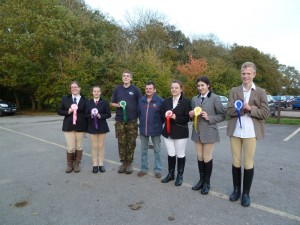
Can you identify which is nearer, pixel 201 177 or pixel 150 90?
pixel 201 177

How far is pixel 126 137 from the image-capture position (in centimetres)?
529

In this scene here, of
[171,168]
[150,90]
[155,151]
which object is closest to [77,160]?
[155,151]

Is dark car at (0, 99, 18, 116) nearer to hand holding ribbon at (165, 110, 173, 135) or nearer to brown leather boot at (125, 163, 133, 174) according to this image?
brown leather boot at (125, 163, 133, 174)

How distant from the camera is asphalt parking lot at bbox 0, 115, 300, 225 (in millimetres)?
3498

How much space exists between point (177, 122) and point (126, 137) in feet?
4.02

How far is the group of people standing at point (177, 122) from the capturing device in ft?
12.6

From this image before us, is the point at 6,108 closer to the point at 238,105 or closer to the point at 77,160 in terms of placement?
the point at 77,160

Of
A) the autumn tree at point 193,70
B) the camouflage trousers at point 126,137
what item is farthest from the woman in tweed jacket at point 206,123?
the autumn tree at point 193,70

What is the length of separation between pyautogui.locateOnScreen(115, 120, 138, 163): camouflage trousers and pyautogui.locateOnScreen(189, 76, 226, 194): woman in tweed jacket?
1340 millimetres

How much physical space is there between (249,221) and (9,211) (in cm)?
320

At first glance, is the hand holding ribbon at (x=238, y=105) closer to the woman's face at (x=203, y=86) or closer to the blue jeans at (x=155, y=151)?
the woman's face at (x=203, y=86)

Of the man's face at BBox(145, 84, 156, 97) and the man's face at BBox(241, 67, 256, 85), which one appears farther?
the man's face at BBox(145, 84, 156, 97)

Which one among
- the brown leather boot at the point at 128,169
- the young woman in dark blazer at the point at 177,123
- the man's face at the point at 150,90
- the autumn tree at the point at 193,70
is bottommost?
the brown leather boot at the point at 128,169

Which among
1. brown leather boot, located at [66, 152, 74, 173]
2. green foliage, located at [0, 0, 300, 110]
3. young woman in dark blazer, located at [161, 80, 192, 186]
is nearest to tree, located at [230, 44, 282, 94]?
green foliage, located at [0, 0, 300, 110]
